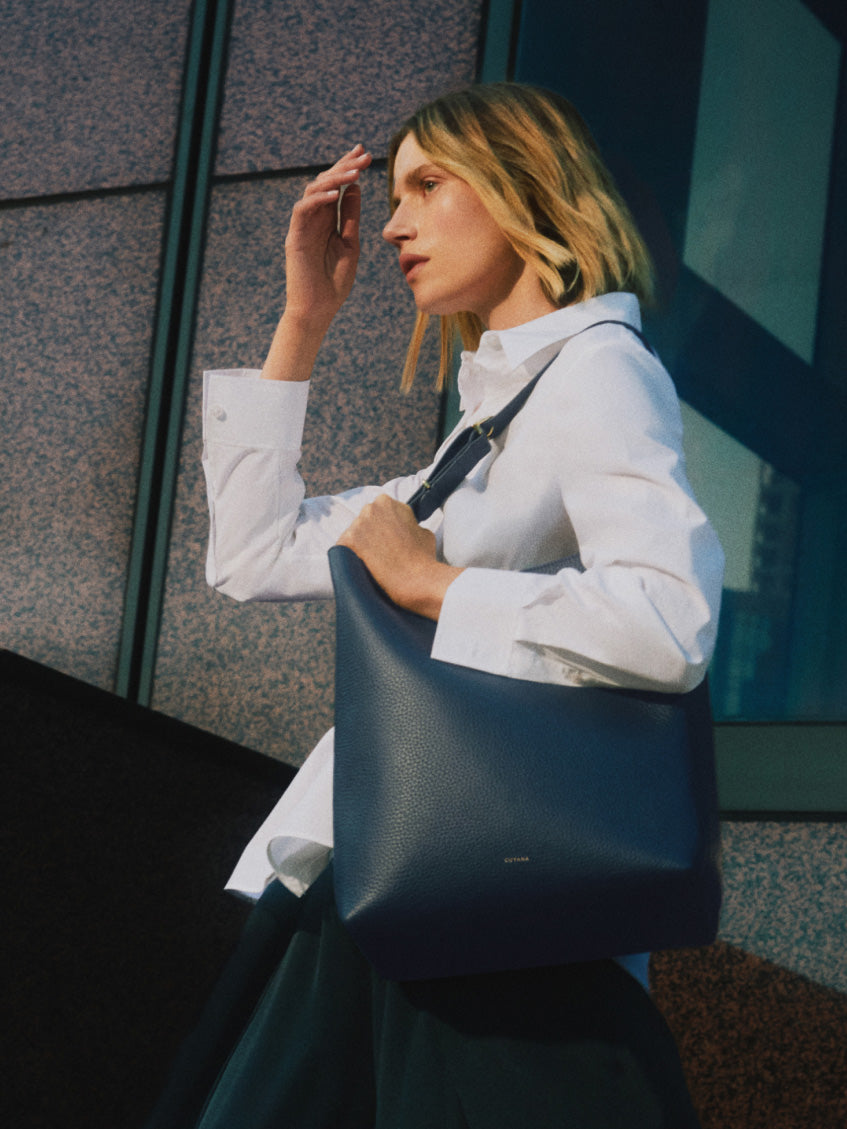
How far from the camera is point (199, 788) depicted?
58.2 inches

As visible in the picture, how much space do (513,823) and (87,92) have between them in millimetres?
2244

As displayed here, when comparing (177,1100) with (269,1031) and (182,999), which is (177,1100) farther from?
(182,999)

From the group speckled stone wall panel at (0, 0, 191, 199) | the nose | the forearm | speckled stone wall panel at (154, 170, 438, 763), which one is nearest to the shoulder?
the nose

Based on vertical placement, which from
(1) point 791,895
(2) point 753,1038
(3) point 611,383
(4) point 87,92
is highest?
(4) point 87,92

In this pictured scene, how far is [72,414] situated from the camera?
7.31 ft

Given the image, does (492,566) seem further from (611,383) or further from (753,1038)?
(753,1038)

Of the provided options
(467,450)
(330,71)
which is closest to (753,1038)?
(467,450)

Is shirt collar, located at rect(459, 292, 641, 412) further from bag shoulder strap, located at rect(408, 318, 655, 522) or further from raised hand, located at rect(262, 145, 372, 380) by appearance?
raised hand, located at rect(262, 145, 372, 380)

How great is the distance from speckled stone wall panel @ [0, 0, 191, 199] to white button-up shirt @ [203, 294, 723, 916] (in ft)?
4.77

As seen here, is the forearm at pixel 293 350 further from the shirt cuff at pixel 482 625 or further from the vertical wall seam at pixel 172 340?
the vertical wall seam at pixel 172 340

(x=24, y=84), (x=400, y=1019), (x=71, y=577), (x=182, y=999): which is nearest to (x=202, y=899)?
(x=182, y=999)

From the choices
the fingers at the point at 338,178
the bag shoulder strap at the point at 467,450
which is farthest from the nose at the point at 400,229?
the bag shoulder strap at the point at 467,450

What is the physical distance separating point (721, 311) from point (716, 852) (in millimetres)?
1407

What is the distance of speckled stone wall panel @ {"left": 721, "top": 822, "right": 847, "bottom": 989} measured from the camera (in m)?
1.49
